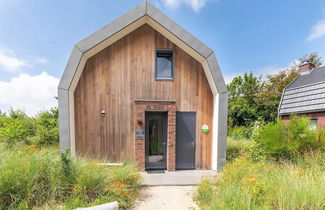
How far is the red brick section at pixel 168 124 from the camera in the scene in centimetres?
580

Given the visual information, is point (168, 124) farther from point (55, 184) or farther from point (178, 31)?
point (55, 184)

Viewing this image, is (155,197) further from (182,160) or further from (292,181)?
(292,181)

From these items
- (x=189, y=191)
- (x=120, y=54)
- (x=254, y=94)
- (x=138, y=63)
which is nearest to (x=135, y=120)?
(x=138, y=63)

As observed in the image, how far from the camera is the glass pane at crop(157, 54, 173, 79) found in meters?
6.18

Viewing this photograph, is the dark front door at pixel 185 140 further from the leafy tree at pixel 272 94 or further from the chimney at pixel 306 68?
the chimney at pixel 306 68

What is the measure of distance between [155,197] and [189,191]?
44.4 inches

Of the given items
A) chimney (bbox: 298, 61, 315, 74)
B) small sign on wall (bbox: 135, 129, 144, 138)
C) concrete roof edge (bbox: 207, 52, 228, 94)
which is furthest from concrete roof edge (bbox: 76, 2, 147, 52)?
chimney (bbox: 298, 61, 315, 74)

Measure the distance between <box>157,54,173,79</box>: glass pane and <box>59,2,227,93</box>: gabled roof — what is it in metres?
0.89

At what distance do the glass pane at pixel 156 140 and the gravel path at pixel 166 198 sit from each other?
1.63 m

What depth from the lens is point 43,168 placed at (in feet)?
11.9

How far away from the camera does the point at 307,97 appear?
10102 millimetres

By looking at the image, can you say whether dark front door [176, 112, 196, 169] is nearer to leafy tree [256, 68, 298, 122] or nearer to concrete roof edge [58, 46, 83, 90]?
concrete roof edge [58, 46, 83, 90]

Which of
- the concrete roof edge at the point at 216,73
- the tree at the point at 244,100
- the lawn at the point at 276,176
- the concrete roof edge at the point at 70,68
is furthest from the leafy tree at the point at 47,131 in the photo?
the tree at the point at 244,100

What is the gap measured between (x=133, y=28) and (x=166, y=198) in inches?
252
